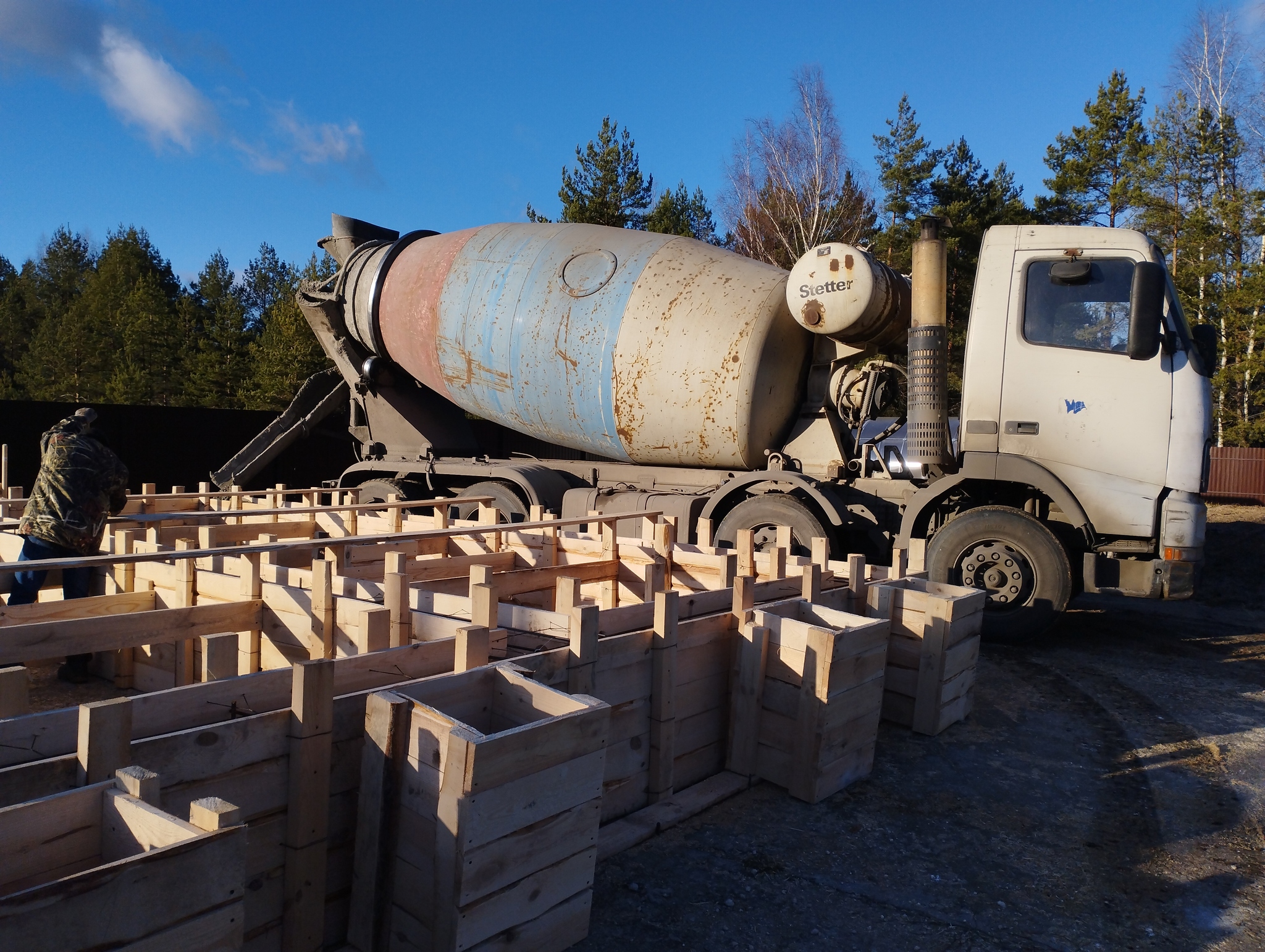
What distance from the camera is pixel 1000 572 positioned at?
7449 mm

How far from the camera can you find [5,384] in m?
39.8

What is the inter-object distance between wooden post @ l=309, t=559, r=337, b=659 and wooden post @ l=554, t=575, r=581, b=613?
1038mm

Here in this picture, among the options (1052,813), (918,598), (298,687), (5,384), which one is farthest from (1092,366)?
(5,384)

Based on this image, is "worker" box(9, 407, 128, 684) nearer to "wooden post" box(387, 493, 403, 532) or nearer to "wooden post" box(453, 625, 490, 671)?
"wooden post" box(387, 493, 403, 532)

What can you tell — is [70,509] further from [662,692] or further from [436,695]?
[662,692]

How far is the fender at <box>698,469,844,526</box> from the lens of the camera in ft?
25.6

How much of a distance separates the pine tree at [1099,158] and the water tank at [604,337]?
2590cm

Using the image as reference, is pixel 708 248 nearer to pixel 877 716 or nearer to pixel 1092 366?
pixel 1092 366

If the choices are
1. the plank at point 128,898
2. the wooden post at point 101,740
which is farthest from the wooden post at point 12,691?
the plank at point 128,898

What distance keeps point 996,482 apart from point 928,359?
1.25 metres

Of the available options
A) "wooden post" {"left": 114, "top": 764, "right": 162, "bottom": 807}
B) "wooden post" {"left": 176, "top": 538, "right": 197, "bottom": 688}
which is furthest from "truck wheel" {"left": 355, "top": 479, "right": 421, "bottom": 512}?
"wooden post" {"left": 114, "top": 764, "right": 162, "bottom": 807}

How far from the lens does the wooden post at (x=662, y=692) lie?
3879 millimetres

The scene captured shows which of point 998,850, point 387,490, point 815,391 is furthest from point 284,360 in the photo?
point 998,850

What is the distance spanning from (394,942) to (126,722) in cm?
104
